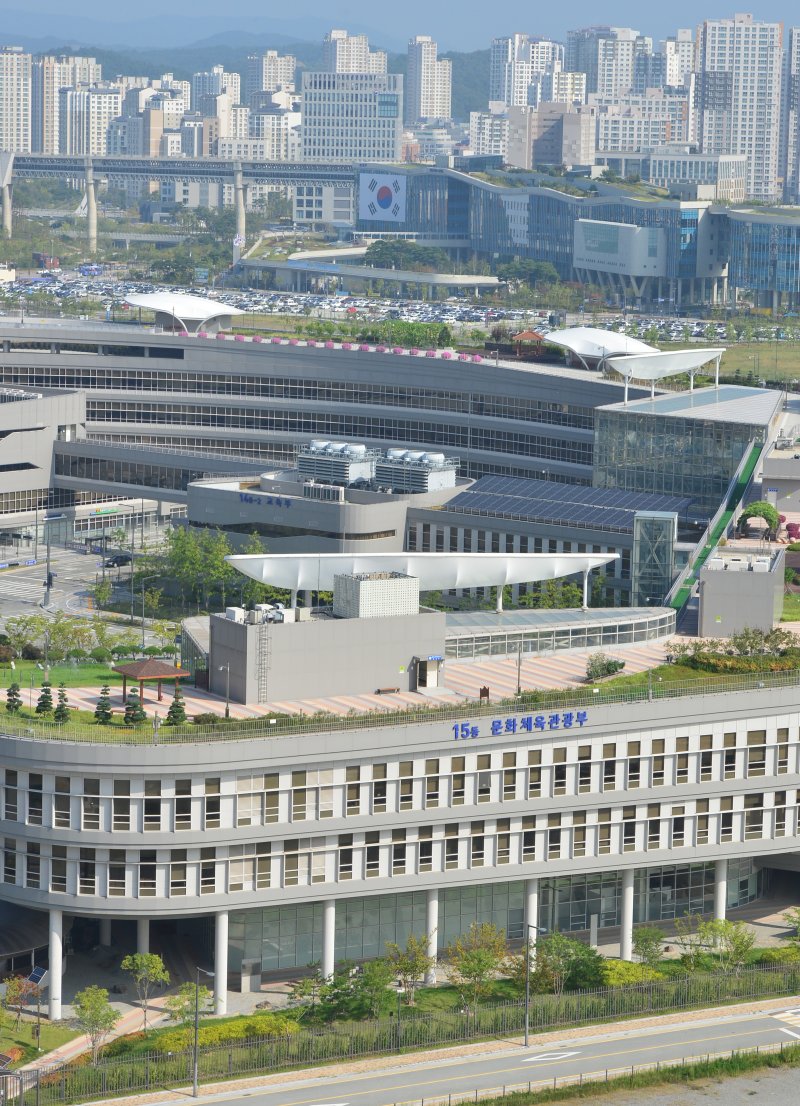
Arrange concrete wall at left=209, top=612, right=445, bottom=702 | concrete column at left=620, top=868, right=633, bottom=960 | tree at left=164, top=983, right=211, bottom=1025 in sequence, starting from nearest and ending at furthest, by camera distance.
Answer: tree at left=164, top=983, right=211, bottom=1025 → concrete wall at left=209, top=612, right=445, bottom=702 → concrete column at left=620, top=868, right=633, bottom=960

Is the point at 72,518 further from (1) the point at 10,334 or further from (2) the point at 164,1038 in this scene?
(2) the point at 164,1038

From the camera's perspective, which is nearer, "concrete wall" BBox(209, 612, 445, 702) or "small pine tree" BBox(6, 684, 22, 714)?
"small pine tree" BBox(6, 684, 22, 714)

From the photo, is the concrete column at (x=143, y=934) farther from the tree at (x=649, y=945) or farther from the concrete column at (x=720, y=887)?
the concrete column at (x=720, y=887)

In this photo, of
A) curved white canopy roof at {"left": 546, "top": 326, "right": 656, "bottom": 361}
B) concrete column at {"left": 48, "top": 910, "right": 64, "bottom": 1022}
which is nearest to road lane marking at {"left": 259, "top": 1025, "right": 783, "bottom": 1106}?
concrete column at {"left": 48, "top": 910, "right": 64, "bottom": 1022}

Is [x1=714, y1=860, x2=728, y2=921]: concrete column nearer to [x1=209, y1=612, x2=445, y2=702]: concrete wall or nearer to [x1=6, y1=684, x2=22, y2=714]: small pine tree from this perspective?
[x1=209, y1=612, x2=445, y2=702]: concrete wall

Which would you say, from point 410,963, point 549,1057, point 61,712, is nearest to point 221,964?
point 410,963

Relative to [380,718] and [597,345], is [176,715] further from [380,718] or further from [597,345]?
[597,345]

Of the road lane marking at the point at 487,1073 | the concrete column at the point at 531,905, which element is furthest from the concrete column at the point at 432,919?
the road lane marking at the point at 487,1073
